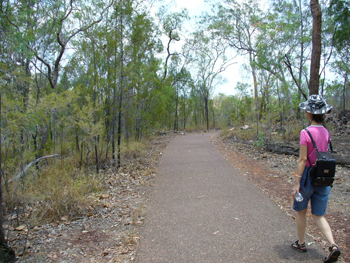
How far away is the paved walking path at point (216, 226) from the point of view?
3.50 metres

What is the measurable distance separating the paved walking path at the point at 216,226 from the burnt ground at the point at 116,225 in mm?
255

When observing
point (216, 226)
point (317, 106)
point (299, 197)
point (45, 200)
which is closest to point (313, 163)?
point (299, 197)

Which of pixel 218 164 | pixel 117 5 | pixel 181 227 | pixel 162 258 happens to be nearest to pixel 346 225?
pixel 181 227

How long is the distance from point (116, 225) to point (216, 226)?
1763 mm

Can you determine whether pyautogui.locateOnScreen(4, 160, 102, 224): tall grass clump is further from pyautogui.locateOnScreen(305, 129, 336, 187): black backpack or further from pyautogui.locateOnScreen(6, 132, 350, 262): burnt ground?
pyautogui.locateOnScreen(305, 129, 336, 187): black backpack

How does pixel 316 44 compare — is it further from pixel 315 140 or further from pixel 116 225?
pixel 116 225

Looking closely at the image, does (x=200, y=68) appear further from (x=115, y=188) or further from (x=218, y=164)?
(x=115, y=188)

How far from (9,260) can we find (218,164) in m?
A: 7.52

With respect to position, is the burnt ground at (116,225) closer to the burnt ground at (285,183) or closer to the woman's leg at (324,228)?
the burnt ground at (285,183)

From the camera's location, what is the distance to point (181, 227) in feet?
14.6

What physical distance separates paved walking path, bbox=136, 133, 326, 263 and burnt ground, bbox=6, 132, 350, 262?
0.25 metres

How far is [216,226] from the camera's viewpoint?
4.42 metres

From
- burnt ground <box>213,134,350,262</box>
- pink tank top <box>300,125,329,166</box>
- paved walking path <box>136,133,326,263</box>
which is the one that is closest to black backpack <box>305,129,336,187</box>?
pink tank top <box>300,125,329,166</box>

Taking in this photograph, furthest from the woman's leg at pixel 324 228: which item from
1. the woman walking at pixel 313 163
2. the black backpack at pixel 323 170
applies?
the black backpack at pixel 323 170
